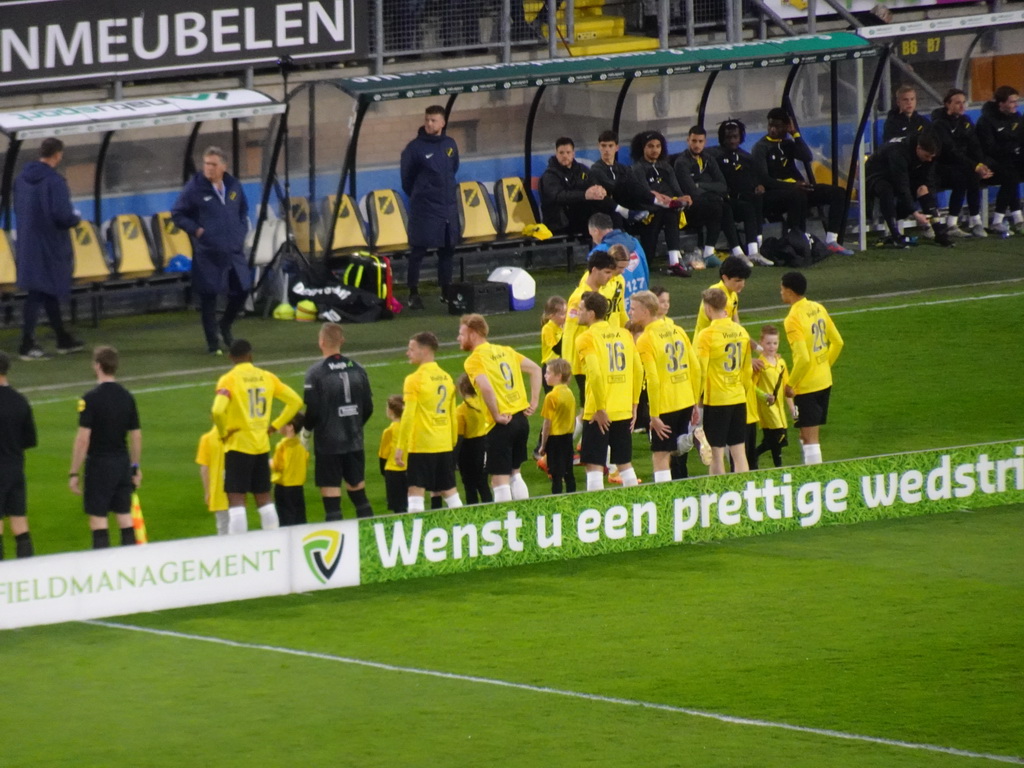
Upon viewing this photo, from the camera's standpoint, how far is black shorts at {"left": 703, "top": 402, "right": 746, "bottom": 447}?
1353cm

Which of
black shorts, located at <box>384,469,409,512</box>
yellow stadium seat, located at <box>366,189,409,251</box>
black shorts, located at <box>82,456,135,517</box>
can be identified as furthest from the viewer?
yellow stadium seat, located at <box>366,189,409,251</box>

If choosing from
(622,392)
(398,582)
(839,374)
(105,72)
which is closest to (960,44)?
(839,374)

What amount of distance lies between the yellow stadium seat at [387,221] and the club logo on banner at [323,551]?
972cm

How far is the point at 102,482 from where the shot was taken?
38.3 feet

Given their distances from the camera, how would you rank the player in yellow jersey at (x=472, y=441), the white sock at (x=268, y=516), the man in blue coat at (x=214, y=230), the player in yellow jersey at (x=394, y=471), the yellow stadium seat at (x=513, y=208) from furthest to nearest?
the yellow stadium seat at (x=513, y=208)
the man in blue coat at (x=214, y=230)
the player in yellow jersey at (x=472, y=441)
the player in yellow jersey at (x=394, y=471)
the white sock at (x=268, y=516)

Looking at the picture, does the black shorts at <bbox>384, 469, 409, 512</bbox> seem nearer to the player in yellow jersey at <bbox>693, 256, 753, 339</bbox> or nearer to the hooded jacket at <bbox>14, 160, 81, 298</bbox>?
the player in yellow jersey at <bbox>693, 256, 753, 339</bbox>

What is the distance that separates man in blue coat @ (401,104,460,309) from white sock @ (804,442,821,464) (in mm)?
6095

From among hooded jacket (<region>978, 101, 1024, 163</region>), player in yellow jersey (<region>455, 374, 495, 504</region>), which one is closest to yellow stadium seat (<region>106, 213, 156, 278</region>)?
player in yellow jersey (<region>455, 374, 495, 504</region>)

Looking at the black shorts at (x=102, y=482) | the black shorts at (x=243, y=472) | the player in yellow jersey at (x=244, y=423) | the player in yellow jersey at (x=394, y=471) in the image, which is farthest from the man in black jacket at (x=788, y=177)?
the black shorts at (x=102, y=482)

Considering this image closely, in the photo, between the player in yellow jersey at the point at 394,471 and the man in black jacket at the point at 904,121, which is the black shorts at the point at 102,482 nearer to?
the player in yellow jersey at the point at 394,471

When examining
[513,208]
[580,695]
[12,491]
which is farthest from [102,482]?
[513,208]

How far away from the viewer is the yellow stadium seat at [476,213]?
21.4 m

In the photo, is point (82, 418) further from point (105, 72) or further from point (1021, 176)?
point (1021, 176)

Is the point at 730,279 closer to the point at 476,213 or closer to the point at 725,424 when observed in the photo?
the point at 725,424
